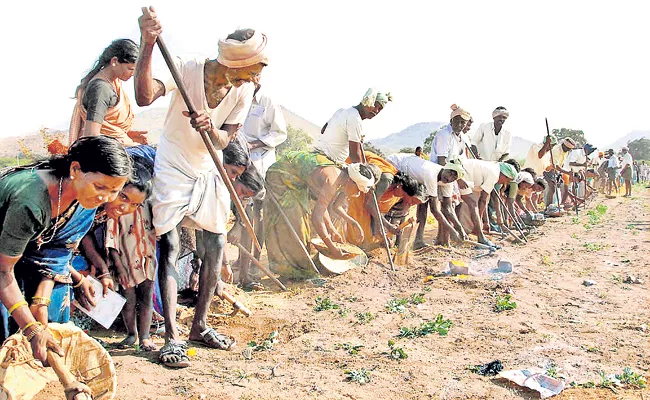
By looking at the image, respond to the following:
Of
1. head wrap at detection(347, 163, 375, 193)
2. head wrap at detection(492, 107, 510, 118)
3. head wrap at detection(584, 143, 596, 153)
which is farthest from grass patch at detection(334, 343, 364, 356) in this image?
head wrap at detection(584, 143, 596, 153)

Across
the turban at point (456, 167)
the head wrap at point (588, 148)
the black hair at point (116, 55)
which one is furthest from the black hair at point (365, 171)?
the head wrap at point (588, 148)

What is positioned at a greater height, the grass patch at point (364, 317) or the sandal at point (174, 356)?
the sandal at point (174, 356)

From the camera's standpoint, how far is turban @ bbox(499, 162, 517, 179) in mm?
10023

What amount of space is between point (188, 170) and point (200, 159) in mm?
115

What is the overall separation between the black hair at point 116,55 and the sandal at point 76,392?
2071mm

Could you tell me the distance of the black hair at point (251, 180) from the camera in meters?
4.81

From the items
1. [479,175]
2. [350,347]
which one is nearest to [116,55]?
[350,347]

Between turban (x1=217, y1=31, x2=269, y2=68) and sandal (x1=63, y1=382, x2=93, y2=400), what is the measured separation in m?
2.01

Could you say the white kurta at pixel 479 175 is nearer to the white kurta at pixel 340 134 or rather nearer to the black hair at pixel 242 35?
the white kurta at pixel 340 134

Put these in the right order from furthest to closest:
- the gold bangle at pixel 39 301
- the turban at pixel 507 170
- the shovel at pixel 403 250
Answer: the turban at pixel 507 170 → the shovel at pixel 403 250 → the gold bangle at pixel 39 301

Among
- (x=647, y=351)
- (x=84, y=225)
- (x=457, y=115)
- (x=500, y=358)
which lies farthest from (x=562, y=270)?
(x=84, y=225)

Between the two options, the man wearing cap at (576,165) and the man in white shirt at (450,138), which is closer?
the man in white shirt at (450,138)

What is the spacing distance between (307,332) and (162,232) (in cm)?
142

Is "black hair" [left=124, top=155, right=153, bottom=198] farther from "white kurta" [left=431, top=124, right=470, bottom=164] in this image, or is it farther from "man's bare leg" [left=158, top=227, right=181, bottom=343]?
"white kurta" [left=431, top=124, right=470, bottom=164]
